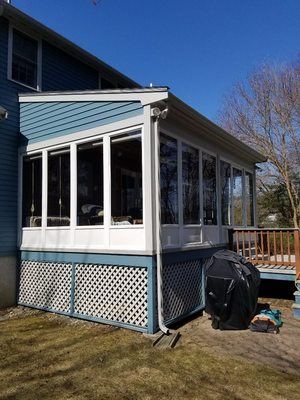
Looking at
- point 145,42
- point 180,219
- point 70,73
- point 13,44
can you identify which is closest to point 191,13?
point 145,42

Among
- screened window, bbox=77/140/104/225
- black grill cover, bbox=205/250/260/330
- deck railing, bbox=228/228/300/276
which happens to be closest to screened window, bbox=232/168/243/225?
deck railing, bbox=228/228/300/276

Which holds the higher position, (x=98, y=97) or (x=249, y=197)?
(x=98, y=97)

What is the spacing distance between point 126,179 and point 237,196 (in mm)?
4203

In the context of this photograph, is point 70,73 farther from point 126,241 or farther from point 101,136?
point 126,241

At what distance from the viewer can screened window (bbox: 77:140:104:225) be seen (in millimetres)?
6004

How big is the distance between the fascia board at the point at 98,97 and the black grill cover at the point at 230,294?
108 inches

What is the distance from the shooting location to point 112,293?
18.5 ft

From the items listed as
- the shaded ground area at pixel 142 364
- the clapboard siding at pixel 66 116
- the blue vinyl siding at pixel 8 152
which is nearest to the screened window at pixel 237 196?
the shaded ground area at pixel 142 364

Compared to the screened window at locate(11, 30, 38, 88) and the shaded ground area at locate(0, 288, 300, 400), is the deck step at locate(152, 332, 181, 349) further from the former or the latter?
the screened window at locate(11, 30, 38, 88)

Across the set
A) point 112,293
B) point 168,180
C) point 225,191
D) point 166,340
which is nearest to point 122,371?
point 166,340

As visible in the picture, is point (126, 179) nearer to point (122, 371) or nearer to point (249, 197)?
point (122, 371)

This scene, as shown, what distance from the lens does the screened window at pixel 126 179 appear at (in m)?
5.58

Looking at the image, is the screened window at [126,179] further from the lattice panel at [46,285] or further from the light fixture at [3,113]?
the light fixture at [3,113]

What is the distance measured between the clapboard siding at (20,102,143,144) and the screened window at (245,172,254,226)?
5251 millimetres
